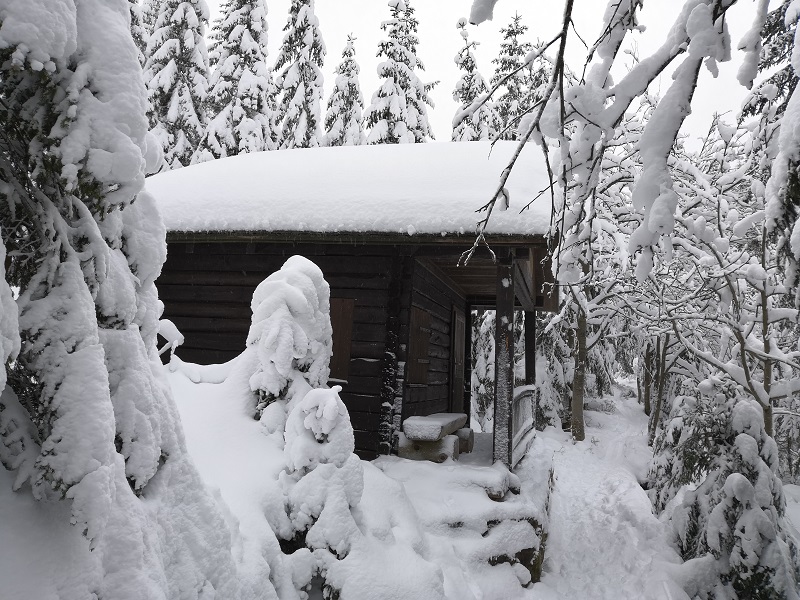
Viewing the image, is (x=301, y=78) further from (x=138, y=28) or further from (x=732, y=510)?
(x=732, y=510)

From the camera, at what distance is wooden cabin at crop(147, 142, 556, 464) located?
6609 mm

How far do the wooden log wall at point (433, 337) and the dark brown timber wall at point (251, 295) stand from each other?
26cm

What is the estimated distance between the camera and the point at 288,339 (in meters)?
4.40

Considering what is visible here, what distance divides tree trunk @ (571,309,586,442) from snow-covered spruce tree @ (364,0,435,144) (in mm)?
10379

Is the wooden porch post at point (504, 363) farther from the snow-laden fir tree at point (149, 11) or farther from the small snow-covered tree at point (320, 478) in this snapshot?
the snow-laden fir tree at point (149, 11)

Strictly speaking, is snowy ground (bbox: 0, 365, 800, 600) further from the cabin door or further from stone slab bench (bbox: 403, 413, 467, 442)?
the cabin door

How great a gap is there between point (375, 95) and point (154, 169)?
20801mm

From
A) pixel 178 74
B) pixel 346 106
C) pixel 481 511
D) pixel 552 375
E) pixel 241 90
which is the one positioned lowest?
pixel 481 511

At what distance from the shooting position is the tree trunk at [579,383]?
1538 centimetres

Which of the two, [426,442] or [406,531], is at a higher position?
[426,442]

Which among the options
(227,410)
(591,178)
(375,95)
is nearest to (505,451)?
(227,410)

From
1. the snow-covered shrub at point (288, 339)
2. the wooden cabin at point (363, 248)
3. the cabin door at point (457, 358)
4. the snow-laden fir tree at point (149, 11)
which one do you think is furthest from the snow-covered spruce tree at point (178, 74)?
the snow-covered shrub at point (288, 339)

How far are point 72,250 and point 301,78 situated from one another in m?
23.6

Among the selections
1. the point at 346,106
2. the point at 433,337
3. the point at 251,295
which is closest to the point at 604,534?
the point at 433,337
